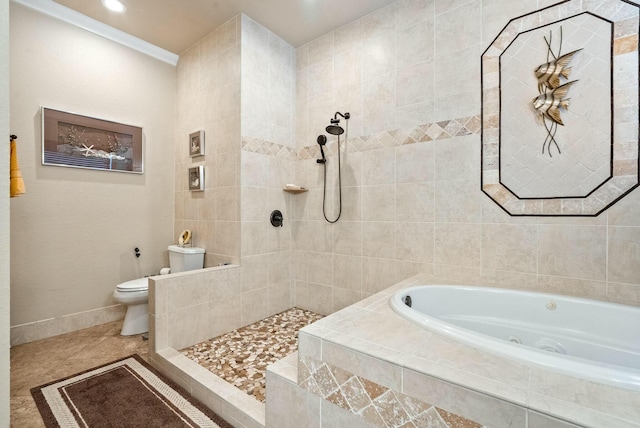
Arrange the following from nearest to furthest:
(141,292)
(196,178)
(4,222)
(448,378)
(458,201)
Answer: (448,378) → (4,222) → (458,201) → (141,292) → (196,178)

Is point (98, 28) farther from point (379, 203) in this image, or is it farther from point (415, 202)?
point (415, 202)

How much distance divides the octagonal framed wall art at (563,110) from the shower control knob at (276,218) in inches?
67.9

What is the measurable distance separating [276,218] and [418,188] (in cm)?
131

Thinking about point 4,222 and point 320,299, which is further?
point 320,299

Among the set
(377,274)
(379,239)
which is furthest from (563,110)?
(377,274)

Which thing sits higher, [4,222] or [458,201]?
[458,201]

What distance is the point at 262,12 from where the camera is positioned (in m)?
2.37

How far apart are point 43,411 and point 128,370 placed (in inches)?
17.2

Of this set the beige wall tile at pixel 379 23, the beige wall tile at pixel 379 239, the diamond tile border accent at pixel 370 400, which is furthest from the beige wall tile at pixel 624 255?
the beige wall tile at pixel 379 23

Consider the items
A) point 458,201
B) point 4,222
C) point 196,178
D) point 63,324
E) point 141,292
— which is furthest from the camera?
point 196,178

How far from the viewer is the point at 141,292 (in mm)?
2283

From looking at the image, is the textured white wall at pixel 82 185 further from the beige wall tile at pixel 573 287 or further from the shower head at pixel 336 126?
the beige wall tile at pixel 573 287

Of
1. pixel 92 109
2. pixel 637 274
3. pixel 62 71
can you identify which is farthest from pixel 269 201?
pixel 637 274

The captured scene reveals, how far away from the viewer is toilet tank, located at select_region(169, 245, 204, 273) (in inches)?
101
